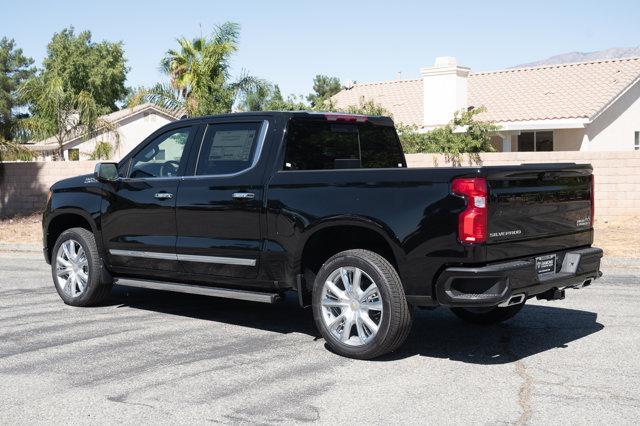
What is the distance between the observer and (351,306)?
6941 millimetres

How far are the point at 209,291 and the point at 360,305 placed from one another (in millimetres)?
1722

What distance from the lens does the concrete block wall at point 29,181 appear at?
23453 mm

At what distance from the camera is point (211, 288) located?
8.05 metres

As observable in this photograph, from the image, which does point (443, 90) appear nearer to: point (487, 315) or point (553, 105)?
point (553, 105)

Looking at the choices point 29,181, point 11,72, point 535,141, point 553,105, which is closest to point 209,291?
point 29,181

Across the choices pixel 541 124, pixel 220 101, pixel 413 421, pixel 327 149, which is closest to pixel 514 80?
pixel 541 124

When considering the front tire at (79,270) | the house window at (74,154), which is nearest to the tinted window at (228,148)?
the front tire at (79,270)

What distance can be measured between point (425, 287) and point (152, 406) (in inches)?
87.1

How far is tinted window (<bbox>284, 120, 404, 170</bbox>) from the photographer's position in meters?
7.78

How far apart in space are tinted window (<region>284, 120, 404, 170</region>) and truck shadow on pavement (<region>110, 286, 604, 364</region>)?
160 centimetres

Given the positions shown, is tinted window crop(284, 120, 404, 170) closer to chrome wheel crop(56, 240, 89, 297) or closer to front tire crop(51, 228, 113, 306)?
front tire crop(51, 228, 113, 306)

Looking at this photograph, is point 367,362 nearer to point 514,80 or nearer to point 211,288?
point 211,288

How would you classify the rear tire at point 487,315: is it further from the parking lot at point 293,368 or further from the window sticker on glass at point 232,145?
the window sticker on glass at point 232,145

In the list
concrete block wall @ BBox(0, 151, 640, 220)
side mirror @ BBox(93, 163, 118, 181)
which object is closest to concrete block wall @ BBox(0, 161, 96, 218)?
concrete block wall @ BBox(0, 151, 640, 220)
